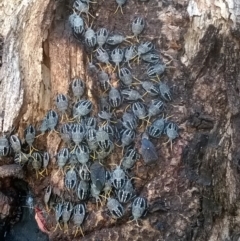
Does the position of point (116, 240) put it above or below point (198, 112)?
below

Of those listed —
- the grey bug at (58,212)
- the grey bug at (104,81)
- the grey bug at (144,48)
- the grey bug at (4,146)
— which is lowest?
the grey bug at (58,212)

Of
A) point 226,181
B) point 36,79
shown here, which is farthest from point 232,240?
point 36,79

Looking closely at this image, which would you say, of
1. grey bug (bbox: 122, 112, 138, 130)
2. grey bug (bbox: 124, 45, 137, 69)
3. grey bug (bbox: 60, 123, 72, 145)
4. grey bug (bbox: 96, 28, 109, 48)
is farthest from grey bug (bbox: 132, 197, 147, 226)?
grey bug (bbox: 96, 28, 109, 48)

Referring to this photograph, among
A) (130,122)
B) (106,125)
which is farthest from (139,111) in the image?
(106,125)

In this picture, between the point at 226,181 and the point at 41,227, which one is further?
the point at 41,227

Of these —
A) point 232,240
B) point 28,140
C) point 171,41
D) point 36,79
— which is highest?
point 171,41

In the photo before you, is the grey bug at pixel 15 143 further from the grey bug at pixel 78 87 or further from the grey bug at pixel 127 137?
the grey bug at pixel 127 137

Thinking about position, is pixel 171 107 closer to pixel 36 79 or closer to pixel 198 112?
pixel 198 112

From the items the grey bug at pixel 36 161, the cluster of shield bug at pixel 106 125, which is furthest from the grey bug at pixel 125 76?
the grey bug at pixel 36 161
